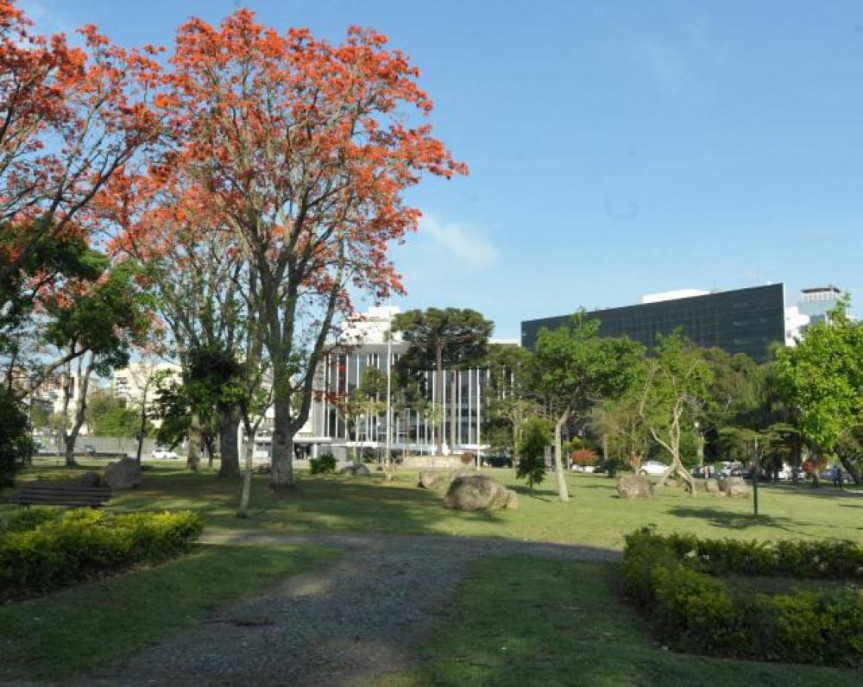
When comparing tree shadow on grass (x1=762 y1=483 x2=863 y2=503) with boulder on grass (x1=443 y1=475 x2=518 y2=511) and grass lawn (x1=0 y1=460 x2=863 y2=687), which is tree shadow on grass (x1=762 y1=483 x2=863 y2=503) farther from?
grass lawn (x1=0 y1=460 x2=863 y2=687)

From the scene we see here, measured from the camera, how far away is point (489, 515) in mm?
22016

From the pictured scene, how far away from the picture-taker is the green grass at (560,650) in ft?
20.2

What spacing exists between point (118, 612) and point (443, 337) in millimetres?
73757

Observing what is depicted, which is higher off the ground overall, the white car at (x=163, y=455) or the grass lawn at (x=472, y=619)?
the grass lawn at (x=472, y=619)

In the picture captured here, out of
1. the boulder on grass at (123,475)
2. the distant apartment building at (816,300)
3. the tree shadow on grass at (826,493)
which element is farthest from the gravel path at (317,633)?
the distant apartment building at (816,300)

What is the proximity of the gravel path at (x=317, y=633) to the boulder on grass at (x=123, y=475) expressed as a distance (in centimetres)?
1822

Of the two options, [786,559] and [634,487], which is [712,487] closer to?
[634,487]

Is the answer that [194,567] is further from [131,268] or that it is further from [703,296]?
[703,296]

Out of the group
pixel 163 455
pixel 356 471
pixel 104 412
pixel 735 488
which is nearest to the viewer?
pixel 735 488

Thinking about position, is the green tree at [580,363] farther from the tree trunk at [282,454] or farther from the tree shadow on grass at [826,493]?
the tree shadow on grass at [826,493]

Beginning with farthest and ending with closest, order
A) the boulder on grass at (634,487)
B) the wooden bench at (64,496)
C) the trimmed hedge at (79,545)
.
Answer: the boulder on grass at (634,487) < the wooden bench at (64,496) < the trimmed hedge at (79,545)

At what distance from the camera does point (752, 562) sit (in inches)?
449

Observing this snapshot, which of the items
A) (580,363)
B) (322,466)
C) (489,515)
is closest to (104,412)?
(322,466)

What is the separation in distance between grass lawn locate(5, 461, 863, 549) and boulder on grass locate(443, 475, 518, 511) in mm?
553
